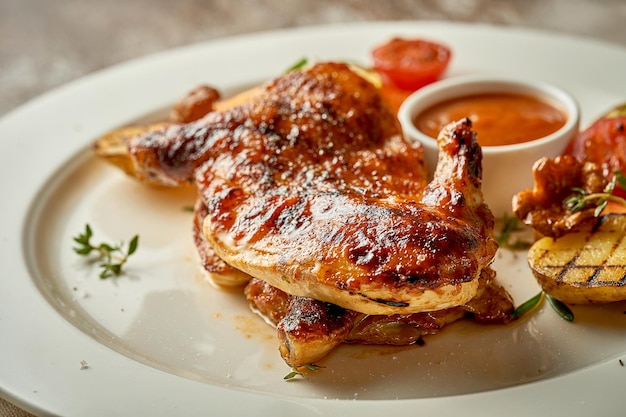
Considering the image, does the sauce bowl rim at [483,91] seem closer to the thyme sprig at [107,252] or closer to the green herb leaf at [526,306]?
the green herb leaf at [526,306]

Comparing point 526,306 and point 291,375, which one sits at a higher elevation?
point 291,375

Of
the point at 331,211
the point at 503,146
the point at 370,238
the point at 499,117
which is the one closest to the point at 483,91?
the point at 499,117

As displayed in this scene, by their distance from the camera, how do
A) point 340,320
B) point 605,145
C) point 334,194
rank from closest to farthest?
point 340,320, point 334,194, point 605,145

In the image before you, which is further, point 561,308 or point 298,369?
point 561,308

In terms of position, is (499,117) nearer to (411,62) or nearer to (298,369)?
(411,62)

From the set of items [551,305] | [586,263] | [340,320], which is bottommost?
[551,305]

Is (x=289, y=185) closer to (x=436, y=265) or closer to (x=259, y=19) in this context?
(x=436, y=265)

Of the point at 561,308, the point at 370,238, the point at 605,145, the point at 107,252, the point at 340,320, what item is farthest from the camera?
the point at 605,145
